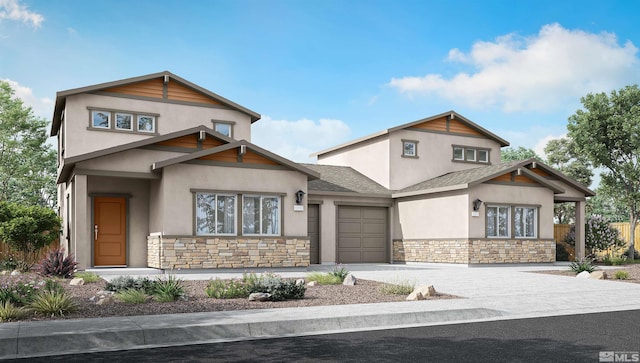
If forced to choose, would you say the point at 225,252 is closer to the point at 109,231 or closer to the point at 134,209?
the point at 134,209

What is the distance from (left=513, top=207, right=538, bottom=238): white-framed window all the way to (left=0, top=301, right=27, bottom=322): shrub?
63.8 ft

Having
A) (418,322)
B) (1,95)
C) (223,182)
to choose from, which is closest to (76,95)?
(223,182)

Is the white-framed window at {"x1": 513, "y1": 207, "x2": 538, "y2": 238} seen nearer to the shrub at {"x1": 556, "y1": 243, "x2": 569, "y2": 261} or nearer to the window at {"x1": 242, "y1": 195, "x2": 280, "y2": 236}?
the shrub at {"x1": 556, "y1": 243, "x2": 569, "y2": 261}

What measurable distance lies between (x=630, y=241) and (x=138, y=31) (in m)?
24.1

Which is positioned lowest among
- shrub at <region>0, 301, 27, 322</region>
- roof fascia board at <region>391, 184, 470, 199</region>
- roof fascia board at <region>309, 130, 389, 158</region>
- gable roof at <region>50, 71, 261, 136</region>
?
shrub at <region>0, 301, 27, 322</region>

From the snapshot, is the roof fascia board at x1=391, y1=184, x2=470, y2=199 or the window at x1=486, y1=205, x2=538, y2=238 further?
the window at x1=486, y1=205, x2=538, y2=238

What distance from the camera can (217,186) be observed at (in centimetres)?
1973

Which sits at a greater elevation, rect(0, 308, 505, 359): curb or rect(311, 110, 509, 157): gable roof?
rect(311, 110, 509, 157): gable roof

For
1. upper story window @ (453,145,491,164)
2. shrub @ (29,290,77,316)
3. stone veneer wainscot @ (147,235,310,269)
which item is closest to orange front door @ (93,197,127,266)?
stone veneer wainscot @ (147,235,310,269)

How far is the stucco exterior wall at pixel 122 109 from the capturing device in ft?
75.2

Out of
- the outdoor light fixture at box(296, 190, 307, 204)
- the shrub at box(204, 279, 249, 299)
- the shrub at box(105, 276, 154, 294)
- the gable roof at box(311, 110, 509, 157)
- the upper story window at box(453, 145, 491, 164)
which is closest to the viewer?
the shrub at box(204, 279, 249, 299)

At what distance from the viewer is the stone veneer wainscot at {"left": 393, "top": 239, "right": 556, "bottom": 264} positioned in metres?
23.2

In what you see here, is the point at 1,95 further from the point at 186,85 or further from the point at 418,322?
the point at 418,322

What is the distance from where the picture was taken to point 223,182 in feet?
65.1
